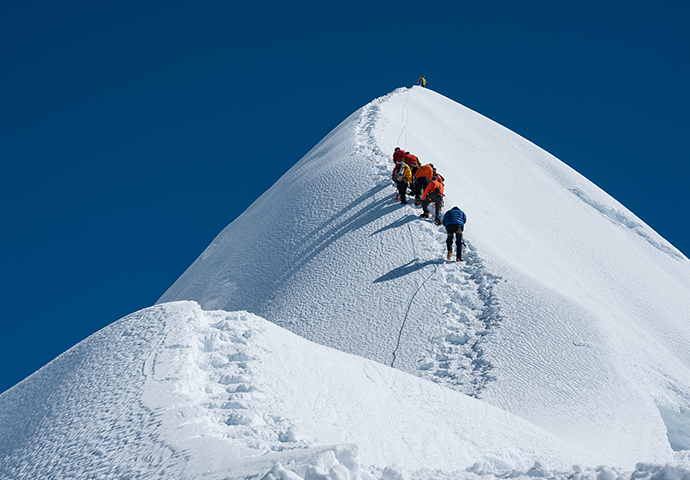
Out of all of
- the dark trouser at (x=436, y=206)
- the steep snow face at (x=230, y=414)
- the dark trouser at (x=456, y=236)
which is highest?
the dark trouser at (x=436, y=206)

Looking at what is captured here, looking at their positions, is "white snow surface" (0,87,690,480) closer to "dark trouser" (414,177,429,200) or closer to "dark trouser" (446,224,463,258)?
"dark trouser" (446,224,463,258)

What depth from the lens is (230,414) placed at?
5.79 meters

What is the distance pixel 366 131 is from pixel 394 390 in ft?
48.1

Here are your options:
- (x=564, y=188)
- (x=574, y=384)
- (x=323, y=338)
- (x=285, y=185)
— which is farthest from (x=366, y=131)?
(x=574, y=384)

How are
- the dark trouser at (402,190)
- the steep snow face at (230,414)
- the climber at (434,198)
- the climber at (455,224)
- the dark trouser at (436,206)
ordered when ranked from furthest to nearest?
the dark trouser at (402,190), the dark trouser at (436,206), the climber at (434,198), the climber at (455,224), the steep snow face at (230,414)

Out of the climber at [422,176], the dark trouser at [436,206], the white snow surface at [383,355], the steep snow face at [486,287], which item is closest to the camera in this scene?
the white snow surface at [383,355]

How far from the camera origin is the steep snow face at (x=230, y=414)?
499 cm

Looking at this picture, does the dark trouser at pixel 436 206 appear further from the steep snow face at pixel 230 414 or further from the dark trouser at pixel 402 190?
the steep snow face at pixel 230 414

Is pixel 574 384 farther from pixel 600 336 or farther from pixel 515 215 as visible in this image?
pixel 515 215

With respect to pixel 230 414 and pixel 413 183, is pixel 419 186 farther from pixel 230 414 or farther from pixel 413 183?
pixel 230 414

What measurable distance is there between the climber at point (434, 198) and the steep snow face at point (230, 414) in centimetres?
623

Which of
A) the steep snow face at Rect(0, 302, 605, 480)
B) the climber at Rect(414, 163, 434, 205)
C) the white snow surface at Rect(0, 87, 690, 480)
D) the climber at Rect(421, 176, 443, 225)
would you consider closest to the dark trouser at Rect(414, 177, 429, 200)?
the climber at Rect(414, 163, 434, 205)

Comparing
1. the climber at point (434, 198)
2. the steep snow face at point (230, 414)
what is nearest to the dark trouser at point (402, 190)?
the climber at point (434, 198)

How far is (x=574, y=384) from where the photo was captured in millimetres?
9305
